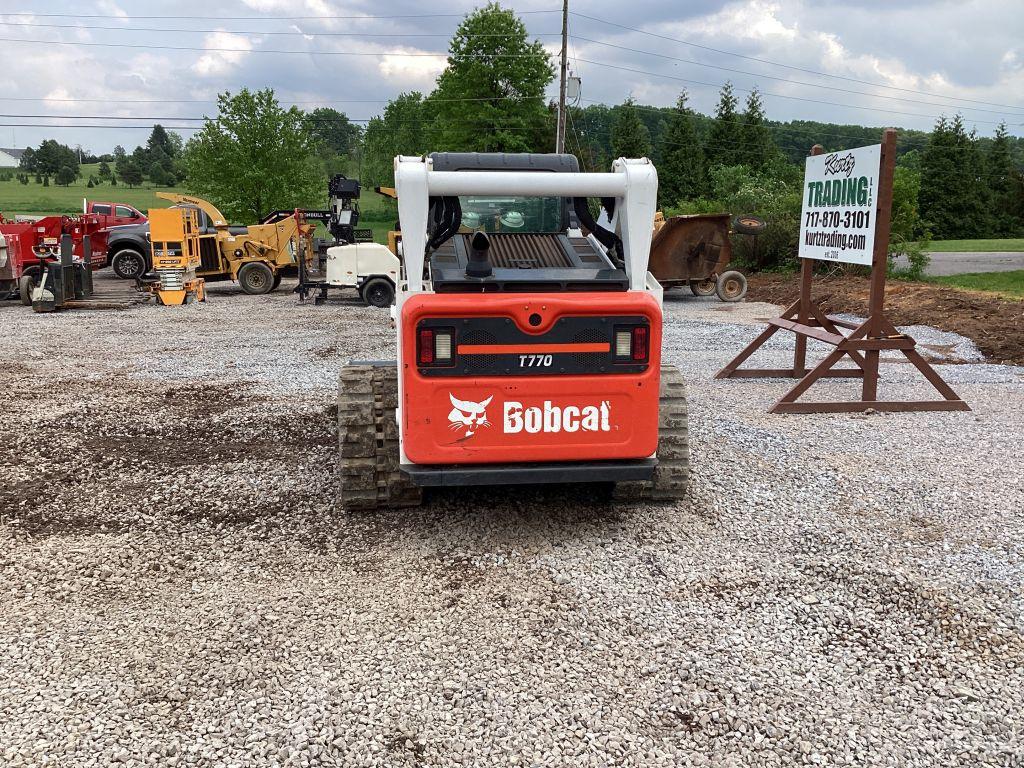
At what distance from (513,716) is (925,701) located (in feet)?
5.05

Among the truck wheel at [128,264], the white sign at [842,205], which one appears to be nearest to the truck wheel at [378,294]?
the truck wheel at [128,264]

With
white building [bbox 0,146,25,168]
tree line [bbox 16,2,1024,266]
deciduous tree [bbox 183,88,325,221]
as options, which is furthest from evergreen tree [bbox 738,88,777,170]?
white building [bbox 0,146,25,168]

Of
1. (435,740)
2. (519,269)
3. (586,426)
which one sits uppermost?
(519,269)

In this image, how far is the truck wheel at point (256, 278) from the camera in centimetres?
1873

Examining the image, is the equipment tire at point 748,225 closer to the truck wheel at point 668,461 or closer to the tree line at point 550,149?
the tree line at point 550,149

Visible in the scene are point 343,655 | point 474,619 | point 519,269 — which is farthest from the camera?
point 519,269

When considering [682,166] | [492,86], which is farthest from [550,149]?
[682,166]

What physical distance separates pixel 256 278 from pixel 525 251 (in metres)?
14.9

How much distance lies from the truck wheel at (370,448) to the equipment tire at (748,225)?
1445cm

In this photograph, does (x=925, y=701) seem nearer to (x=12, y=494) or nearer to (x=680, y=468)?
(x=680, y=468)

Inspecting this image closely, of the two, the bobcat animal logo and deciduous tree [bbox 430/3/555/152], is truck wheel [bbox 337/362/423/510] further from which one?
deciduous tree [bbox 430/3/555/152]

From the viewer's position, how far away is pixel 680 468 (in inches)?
196

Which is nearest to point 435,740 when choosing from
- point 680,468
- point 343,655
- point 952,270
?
point 343,655

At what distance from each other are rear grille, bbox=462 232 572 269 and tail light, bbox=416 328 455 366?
738mm
